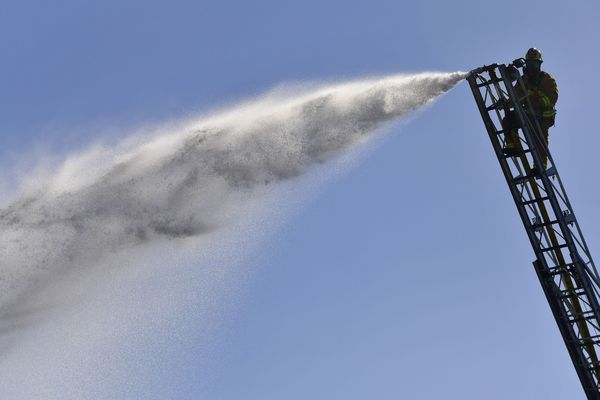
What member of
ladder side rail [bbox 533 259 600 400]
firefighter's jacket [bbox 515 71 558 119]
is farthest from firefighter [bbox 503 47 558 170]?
ladder side rail [bbox 533 259 600 400]

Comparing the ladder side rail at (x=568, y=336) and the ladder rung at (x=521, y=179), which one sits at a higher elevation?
the ladder rung at (x=521, y=179)

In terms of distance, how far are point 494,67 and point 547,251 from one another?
17.2ft

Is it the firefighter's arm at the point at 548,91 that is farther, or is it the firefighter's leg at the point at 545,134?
the firefighter's arm at the point at 548,91

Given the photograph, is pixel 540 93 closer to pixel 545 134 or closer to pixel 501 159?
pixel 545 134

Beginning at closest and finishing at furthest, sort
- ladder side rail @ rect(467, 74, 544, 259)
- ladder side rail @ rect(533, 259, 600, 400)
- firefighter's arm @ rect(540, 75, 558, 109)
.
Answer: ladder side rail @ rect(533, 259, 600, 400)
ladder side rail @ rect(467, 74, 544, 259)
firefighter's arm @ rect(540, 75, 558, 109)

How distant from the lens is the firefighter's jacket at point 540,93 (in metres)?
32.3

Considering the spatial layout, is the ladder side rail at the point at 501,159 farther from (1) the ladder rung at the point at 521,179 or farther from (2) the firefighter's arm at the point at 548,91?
(2) the firefighter's arm at the point at 548,91

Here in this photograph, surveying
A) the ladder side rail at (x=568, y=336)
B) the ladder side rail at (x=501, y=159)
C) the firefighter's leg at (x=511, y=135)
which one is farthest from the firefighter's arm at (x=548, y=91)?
the ladder side rail at (x=568, y=336)

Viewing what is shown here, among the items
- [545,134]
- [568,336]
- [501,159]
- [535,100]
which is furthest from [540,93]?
[568,336]

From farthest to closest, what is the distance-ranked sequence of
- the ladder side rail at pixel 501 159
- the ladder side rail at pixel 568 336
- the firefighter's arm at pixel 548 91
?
1. the firefighter's arm at pixel 548 91
2. the ladder side rail at pixel 501 159
3. the ladder side rail at pixel 568 336

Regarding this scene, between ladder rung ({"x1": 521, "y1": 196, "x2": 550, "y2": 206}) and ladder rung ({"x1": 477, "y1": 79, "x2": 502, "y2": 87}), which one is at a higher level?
ladder rung ({"x1": 477, "y1": 79, "x2": 502, "y2": 87})

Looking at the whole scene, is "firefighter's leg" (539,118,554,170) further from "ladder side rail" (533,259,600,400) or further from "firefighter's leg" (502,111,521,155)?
"ladder side rail" (533,259,600,400)

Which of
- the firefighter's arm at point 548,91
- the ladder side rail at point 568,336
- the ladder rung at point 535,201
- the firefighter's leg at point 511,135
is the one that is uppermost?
the firefighter's arm at point 548,91

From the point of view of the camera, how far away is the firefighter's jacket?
106 ft
